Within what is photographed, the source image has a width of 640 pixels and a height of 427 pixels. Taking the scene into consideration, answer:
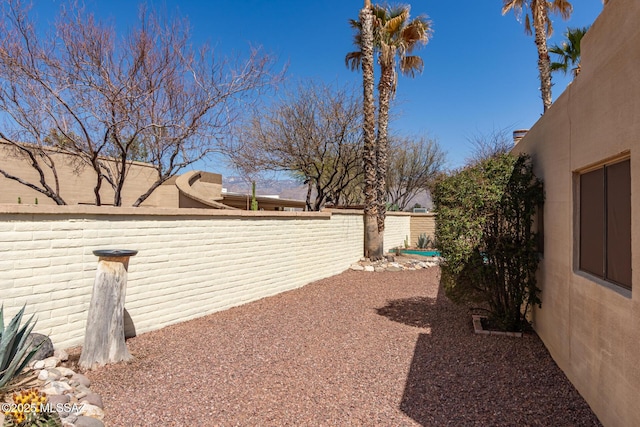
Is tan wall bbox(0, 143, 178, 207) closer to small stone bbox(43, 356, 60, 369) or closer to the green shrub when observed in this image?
small stone bbox(43, 356, 60, 369)

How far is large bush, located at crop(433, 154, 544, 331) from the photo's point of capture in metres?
5.92

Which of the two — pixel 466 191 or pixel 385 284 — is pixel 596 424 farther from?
pixel 385 284

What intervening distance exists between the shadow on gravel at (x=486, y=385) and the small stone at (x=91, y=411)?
8.68 ft

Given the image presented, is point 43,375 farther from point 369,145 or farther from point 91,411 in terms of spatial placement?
point 369,145

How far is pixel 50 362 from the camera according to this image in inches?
173

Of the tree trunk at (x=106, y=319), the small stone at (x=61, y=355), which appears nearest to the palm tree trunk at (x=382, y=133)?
the tree trunk at (x=106, y=319)

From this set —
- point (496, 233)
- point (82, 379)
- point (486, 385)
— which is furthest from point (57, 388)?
point (496, 233)

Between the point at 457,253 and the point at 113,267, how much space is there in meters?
4.58

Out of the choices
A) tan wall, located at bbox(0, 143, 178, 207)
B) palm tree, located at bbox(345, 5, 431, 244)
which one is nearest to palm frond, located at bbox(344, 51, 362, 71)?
palm tree, located at bbox(345, 5, 431, 244)

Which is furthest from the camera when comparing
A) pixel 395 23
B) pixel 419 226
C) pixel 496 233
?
pixel 419 226

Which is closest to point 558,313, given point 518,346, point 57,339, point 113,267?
point 518,346

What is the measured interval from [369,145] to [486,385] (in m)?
9.97

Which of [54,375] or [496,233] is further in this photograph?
[496,233]

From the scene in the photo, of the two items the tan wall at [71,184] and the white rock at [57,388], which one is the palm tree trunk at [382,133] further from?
the white rock at [57,388]
